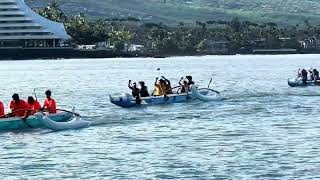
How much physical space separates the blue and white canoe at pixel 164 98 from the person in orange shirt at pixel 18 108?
15342 mm

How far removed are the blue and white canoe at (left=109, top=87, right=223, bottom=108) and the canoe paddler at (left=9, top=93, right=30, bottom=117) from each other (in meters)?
15.3

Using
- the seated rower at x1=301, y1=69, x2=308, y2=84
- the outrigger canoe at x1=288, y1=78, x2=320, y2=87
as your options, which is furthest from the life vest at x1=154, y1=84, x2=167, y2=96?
the outrigger canoe at x1=288, y1=78, x2=320, y2=87

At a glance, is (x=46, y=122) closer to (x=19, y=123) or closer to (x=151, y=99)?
(x=19, y=123)

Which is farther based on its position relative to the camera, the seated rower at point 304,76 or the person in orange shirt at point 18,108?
the seated rower at point 304,76

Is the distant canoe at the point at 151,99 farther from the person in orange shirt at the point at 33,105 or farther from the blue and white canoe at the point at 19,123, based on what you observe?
the person in orange shirt at the point at 33,105

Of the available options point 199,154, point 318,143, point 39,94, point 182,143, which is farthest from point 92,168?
point 39,94

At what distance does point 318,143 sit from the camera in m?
41.1

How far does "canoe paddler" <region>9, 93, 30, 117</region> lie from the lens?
46.8 metres

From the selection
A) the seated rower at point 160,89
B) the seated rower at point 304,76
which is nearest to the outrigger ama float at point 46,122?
the seated rower at point 160,89

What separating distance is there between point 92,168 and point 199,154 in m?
5.52

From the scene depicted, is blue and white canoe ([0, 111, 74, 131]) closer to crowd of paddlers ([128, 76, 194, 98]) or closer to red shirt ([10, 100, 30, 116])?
red shirt ([10, 100, 30, 116])

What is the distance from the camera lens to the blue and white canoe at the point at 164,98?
61969 millimetres

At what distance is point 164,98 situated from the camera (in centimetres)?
6506

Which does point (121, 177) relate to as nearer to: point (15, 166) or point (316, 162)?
point (15, 166)
